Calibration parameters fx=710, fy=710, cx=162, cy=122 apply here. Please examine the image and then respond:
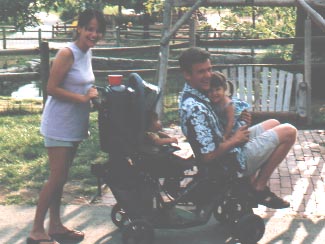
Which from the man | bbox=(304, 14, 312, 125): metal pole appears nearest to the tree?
bbox=(304, 14, 312, 125): metal pole

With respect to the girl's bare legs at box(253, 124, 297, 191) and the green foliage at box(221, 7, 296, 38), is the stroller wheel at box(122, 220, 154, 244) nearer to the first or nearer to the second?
the girl's bare legs at box(253, 124, 297, 191)

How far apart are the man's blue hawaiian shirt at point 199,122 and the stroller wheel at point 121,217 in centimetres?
86

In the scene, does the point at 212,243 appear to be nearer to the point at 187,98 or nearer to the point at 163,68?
the point at 187,98

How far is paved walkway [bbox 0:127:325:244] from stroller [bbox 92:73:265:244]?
28 centimetres

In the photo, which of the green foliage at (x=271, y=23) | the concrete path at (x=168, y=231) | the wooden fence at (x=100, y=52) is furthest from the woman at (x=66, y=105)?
the green foliage at (x=271, y=23)

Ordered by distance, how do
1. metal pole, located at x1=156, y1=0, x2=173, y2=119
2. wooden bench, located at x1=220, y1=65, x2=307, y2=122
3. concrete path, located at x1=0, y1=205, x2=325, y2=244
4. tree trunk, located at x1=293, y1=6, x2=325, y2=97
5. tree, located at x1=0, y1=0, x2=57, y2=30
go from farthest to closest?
tree, located at x1=0, y1=0, x2=57, y2=30
tree trunk, located at x1=293, y1=6, x2=325, y2=97
wooden bench, located at x1=220, y1=65, x2=307, y2=122
metal pole, located at x1=156, y1=0, x2=173, y2=119
concrete path, located at x1=0, y1=205, x2=325, y2=244

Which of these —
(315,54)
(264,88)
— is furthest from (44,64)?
(315,54)

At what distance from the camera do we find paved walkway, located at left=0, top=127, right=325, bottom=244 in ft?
17.4

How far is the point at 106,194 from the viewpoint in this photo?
21.2 ft

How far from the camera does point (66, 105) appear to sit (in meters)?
5.00

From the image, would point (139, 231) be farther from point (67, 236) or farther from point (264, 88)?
point (264, 88)

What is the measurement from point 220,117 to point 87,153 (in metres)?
3.16

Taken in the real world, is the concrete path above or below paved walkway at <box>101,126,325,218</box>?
below

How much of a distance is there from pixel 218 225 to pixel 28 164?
2.77m
